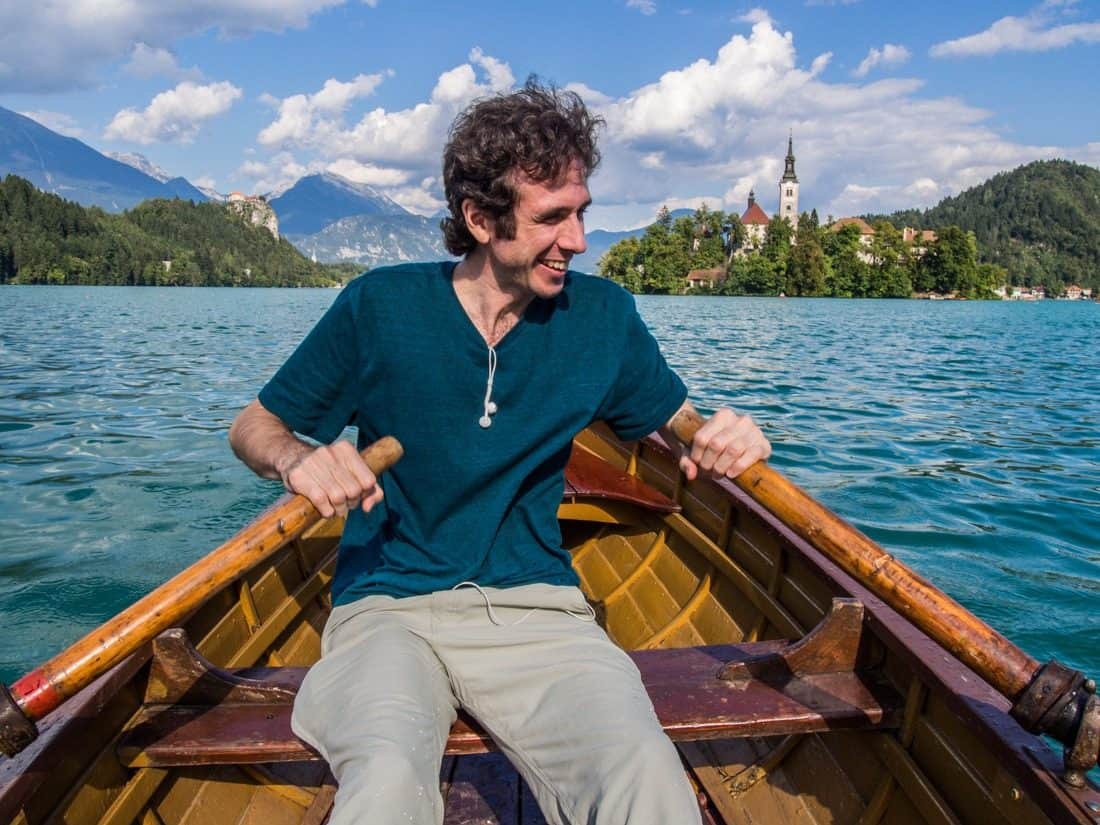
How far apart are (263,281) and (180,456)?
463ft

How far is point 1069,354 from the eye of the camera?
2933cm

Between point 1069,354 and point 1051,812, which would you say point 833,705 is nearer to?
point 1051,812

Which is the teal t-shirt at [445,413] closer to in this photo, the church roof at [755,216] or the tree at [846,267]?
the tree at [846,267]

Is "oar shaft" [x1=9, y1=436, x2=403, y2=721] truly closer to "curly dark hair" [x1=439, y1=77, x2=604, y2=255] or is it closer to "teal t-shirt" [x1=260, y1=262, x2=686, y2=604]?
"teal t-shirt" [x1=260, y1=262, x2=686, y2=604]

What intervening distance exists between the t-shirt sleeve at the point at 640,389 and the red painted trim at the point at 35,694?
1.56 m

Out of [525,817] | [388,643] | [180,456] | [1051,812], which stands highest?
[388,643]

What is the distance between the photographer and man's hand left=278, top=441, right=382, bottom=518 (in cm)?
201

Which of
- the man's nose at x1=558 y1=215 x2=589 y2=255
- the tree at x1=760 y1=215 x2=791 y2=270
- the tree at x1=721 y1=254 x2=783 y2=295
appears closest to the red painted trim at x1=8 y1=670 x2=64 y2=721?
the man's nose at x1=558 y1=215 x2=589 y2=255

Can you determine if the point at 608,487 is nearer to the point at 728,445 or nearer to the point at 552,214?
the point at 728,445

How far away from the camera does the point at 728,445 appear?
2244 millimetres

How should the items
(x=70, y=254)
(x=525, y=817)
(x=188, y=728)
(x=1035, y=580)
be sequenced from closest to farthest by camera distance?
(x=188, y=728), (x=525, y=817), (x=1035, y=580), (x=70, y=254)

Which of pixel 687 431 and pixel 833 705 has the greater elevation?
pixel 687 431

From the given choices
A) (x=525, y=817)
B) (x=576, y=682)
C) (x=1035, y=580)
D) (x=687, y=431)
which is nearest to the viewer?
(x=576, y=682)

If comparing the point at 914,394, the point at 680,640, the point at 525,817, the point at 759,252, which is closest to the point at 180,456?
the point at 680,640
